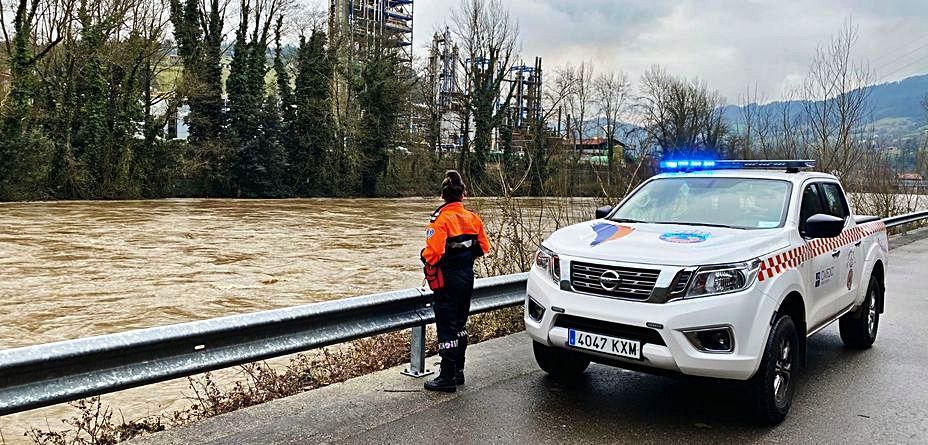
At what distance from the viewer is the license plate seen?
193 inches

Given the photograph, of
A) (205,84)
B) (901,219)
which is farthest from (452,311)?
(205,84)

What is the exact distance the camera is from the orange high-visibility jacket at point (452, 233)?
5570 mm

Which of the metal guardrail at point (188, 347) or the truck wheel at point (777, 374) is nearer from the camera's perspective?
the metal guardrail at point (188, 347)

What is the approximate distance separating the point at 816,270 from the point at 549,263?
7.08ft

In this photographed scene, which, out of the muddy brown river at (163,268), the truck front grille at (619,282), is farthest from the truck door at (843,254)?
the muddy brown river at (163,268)

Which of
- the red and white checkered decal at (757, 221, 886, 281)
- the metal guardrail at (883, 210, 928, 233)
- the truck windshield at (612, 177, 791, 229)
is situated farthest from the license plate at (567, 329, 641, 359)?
the metal guardrail at (883, 210, 928, 233)

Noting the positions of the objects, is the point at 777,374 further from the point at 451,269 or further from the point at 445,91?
the point at 445,91

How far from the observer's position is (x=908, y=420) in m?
5.29

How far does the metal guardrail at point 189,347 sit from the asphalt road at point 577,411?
484 millimetres

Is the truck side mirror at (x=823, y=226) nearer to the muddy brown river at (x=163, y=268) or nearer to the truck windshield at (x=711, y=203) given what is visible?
the truck windshield at (x=711, y=203)

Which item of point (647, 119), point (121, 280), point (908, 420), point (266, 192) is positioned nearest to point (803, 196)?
point (908, 420)

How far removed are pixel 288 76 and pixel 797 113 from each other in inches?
1360

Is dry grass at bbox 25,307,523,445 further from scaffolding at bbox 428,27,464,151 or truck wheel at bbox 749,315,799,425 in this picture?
scaffolding at bbox 428,27,464,151

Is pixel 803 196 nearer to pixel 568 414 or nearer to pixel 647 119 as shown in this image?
pixel 568 414
